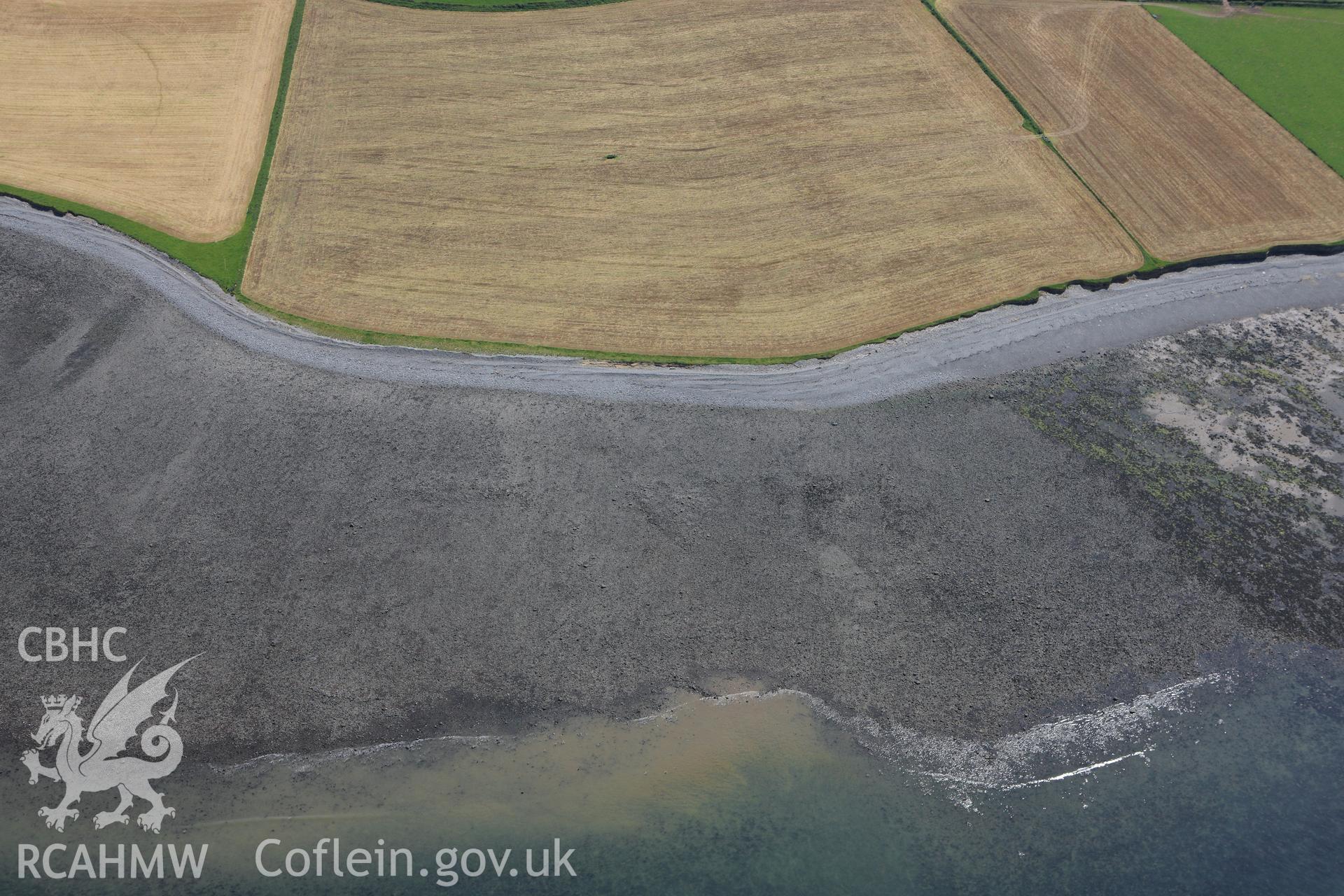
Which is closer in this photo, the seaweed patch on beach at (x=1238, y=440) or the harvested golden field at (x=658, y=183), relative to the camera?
the seaweed patch on beach at (x=1238, y=440)

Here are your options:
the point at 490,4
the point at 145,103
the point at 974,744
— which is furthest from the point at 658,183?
the point at 974,744

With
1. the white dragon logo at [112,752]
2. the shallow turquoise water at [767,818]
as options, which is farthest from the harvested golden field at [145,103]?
the shallow turquoise water at [767,818]

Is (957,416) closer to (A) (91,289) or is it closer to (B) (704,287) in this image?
(B) (704,287)

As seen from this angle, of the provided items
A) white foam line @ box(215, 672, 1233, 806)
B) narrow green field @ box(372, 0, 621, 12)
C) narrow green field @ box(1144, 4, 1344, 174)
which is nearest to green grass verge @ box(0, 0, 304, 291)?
narrow green field @ box(372, 0, 621, 12)

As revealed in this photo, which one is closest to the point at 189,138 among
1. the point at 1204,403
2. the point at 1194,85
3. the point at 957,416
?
the point at 957,416

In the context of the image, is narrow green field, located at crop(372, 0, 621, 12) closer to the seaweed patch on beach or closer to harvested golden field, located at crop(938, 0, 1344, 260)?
harvested golden field, located at crop(938, 0, 1344, 260)

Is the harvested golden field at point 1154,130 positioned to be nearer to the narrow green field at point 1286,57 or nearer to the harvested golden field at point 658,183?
the narrow green field at point 1286,57

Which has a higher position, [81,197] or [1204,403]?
[81,197]
